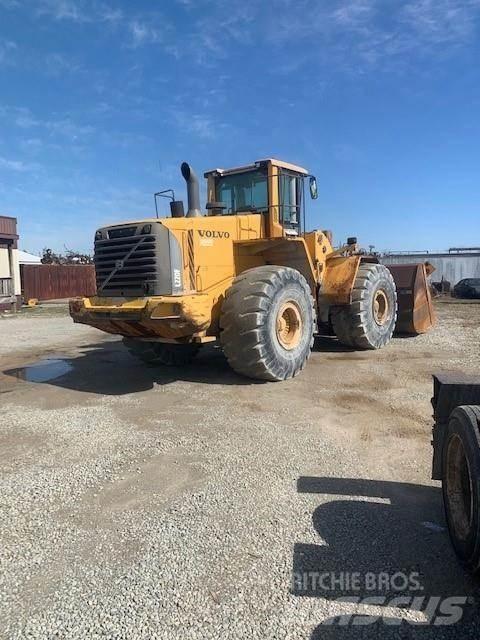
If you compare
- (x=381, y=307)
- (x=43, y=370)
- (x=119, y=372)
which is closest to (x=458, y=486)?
(x=119, y=372)

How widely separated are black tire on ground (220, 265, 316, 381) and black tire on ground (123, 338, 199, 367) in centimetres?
183

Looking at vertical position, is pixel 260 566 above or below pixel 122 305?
below

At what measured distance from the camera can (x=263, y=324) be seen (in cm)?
686

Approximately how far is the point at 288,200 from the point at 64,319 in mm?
12944

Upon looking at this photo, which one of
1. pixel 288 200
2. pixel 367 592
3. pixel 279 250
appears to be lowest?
pixel 367 592

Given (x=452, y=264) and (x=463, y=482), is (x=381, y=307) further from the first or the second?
(x=452, y=264)

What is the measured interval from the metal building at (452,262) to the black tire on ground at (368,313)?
25.2m

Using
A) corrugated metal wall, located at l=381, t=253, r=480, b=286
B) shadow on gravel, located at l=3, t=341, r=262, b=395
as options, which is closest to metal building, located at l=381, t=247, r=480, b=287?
corrugated metal wall, located at l=381, t=253, r=480, b=286

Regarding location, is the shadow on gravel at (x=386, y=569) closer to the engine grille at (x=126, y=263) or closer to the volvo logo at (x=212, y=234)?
the engine grille at (x=126, y=263)

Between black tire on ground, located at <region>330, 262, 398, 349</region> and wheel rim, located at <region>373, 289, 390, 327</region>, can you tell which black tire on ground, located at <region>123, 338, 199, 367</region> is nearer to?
black tire on ground, located at <region>330, 262, 398, 349</region>

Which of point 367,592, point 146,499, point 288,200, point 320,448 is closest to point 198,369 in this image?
point 288,200

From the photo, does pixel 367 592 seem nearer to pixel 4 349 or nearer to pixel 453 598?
pixel 453 598

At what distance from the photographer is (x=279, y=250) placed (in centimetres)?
882

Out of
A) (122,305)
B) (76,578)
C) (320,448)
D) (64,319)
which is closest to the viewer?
(76,578)
